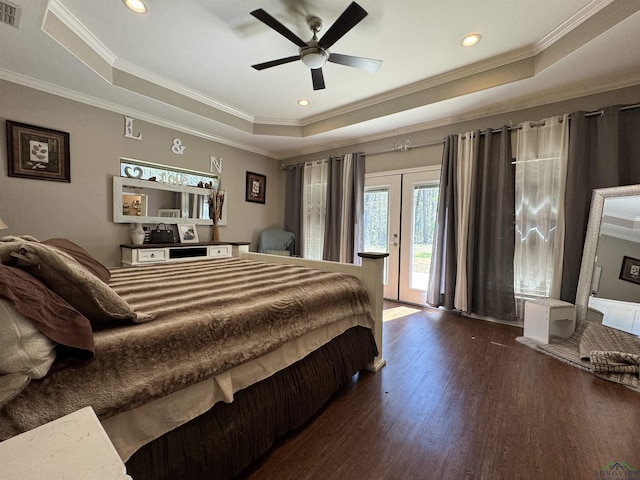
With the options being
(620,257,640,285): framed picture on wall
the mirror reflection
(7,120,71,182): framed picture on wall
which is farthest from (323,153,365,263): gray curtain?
(7,120,71,182): framed picture on wall

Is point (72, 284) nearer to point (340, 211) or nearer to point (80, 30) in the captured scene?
point (80, 30)

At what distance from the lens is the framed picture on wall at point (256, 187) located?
483cm

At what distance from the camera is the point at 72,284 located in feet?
2.81

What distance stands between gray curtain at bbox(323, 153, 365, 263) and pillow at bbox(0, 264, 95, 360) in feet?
12.0

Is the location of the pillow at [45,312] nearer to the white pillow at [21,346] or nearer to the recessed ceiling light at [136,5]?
the white pillow at [21,346]

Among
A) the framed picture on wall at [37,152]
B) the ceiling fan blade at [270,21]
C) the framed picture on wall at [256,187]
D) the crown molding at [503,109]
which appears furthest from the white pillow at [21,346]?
the framed picture on wall at [256,187]

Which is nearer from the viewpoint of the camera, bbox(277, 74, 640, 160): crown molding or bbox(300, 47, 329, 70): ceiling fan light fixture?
bbox(300, 47, 329, 70): ceiling fan light fixture

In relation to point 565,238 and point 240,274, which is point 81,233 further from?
point 565,238

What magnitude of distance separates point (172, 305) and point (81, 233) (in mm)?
2834

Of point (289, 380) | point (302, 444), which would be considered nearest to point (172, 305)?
point (289, 380)

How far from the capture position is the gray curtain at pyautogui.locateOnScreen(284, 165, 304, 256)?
197 inches

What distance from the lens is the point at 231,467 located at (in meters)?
1.09

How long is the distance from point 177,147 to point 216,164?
2.05ft

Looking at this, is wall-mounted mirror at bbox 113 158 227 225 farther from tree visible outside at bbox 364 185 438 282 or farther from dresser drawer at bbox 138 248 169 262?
tree visible outside at bbox 364 185 438 282
